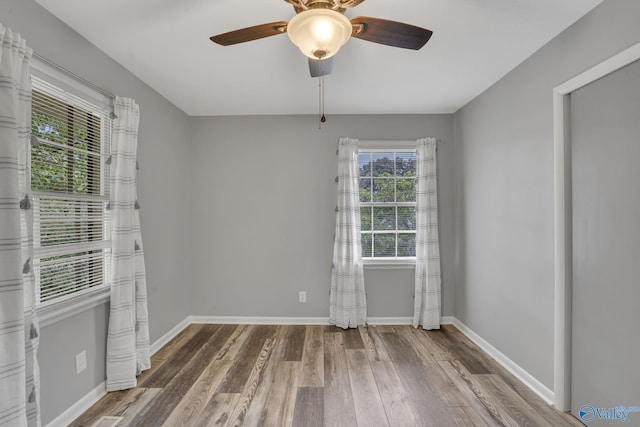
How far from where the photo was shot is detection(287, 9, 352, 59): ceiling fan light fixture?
4.33 ft

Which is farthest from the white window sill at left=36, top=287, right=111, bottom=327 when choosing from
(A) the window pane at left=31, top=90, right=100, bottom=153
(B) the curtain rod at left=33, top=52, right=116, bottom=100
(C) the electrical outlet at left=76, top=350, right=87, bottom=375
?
(B) the curtain rod at left=33, top=52, right=116, bottom=100

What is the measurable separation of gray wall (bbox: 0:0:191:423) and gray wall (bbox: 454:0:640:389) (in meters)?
3.23

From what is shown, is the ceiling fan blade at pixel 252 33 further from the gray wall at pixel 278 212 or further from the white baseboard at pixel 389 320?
the white baseboard at pixel 389 320

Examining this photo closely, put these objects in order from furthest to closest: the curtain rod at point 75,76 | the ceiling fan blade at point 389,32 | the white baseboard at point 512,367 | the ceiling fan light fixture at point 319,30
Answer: the white baseboard at point 512,367, the curtain rod at point 75,76, the ceiling fan blade at point 389,32, the ceiling fan light fixture at point 319,30

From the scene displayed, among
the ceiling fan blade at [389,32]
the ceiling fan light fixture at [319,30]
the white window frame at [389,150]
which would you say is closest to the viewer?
the ceiling fan light fixture at [319,30]

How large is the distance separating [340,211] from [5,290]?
2.79 meters

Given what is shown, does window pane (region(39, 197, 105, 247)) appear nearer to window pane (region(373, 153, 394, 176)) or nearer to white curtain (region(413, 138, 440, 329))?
window pane (region(373, 153, 394, 176))

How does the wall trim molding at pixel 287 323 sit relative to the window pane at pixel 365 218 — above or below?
below

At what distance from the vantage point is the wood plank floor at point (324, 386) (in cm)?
202

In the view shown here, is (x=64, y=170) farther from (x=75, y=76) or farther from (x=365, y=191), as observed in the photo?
(x=365, y=191)

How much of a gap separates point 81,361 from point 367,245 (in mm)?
2845

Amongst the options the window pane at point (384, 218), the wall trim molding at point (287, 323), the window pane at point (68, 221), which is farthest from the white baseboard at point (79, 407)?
the window pane at point (384, 218)

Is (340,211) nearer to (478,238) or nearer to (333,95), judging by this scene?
(333,95)

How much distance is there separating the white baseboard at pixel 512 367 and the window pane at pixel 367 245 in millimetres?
1315
